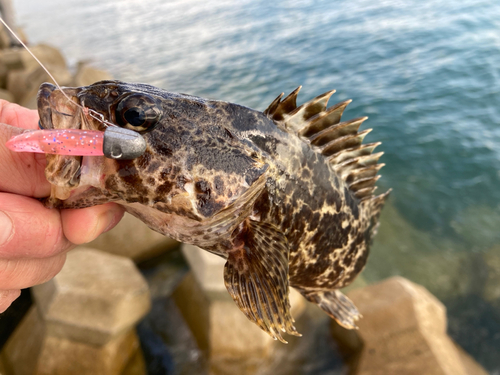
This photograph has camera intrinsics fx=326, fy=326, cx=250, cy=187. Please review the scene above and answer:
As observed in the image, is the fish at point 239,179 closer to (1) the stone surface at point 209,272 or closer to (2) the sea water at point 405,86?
(1) the stone surface at point 209,272

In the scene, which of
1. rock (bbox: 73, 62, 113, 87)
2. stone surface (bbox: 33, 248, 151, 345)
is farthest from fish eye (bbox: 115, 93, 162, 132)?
rock (bbox: 73, 62, 113, 87)

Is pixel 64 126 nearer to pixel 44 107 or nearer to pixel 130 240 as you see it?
pixel 44 107

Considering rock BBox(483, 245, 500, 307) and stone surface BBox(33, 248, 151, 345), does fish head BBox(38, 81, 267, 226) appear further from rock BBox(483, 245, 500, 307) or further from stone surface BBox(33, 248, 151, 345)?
rock BBox(483, 245, 500, 307)

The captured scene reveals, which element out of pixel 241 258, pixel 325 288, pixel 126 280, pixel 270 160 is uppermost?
pixel 270 160

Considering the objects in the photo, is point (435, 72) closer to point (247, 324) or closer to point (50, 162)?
point (247, 324)

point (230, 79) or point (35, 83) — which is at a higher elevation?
point (35, 83)

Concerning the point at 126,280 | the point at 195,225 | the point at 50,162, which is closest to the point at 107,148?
the point at 50,162
